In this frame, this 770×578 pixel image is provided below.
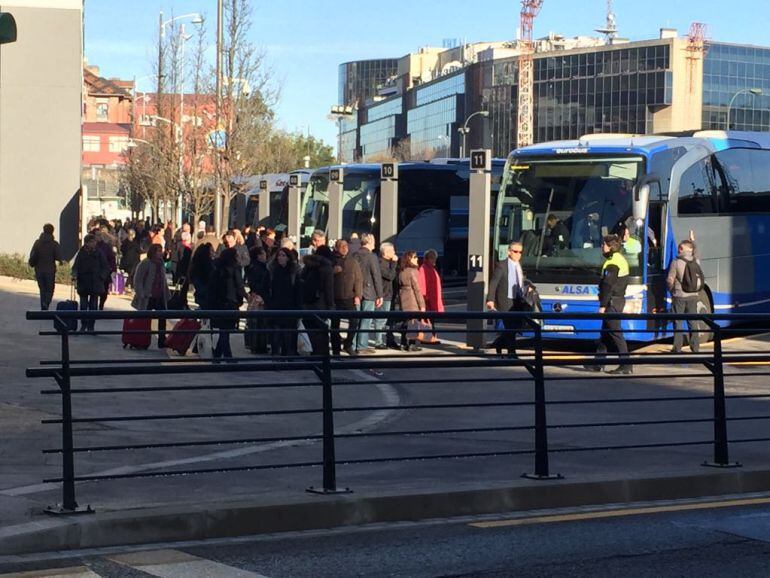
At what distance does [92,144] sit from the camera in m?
144

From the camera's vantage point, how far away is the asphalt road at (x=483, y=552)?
7.17 m

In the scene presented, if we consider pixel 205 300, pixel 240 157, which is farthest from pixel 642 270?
pixel 240 157

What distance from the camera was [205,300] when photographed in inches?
824

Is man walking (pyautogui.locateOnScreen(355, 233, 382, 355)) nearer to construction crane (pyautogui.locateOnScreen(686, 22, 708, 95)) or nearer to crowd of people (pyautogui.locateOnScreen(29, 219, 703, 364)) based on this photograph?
crowd of people (pyautogui.locateOnScreen(29, 219, 703, 364))

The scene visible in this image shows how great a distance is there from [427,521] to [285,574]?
1845 mm

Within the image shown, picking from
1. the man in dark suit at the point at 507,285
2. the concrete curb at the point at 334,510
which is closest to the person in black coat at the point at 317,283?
the man in dark suit at the point at 507,285

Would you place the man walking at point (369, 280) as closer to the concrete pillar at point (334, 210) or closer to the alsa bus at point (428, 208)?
the concrete pillar at point (334, 210)

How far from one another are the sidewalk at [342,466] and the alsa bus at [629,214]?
20.1 ft

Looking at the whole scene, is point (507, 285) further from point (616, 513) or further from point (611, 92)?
point (611, 92)

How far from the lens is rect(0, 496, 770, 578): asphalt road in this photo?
23.5 feet

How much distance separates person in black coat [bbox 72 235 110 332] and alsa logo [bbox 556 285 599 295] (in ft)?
26.3

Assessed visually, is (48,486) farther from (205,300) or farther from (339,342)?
(205,300)

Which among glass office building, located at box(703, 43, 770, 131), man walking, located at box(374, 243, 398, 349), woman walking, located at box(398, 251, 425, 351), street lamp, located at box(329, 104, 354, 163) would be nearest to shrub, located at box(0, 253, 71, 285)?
man walking, located at box(374, 243, 398, 349)

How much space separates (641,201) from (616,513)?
45.3 ft
